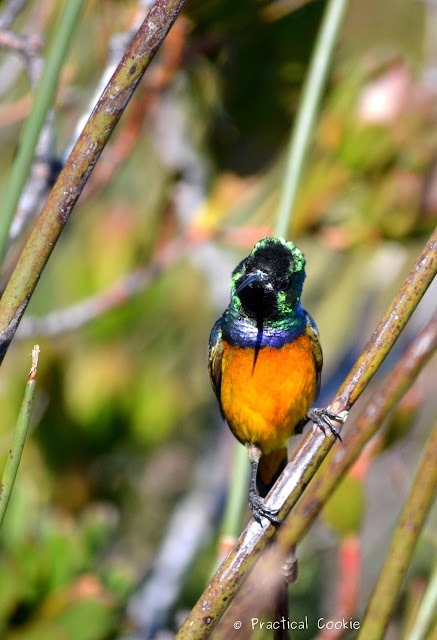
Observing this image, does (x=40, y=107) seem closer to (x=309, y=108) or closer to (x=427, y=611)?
(x=309, y=108)

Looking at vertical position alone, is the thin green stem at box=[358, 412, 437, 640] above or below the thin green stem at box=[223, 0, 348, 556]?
below

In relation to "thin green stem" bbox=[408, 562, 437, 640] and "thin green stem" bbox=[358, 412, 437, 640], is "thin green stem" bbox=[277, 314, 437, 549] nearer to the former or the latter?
"thin green stem" bbox=[358, 412, 437, 640]

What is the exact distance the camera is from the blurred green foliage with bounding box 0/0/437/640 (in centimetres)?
244

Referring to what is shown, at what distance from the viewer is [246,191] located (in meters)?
2.66

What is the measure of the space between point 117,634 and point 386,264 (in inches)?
73.3

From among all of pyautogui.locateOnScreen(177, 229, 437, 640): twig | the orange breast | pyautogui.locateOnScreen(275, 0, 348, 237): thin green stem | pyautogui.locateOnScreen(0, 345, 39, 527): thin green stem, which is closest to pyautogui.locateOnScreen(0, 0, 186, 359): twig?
pyautogui.locateOnScreen(0, 345, 39, 527): thin green stem

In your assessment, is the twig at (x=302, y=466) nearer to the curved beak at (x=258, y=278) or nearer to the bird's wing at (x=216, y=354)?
the curved beak at (x=258, y=278)

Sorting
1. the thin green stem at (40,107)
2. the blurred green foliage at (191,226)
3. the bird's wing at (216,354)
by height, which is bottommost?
the thin green stem at (40,107)

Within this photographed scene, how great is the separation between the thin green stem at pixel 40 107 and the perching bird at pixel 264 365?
96 cm


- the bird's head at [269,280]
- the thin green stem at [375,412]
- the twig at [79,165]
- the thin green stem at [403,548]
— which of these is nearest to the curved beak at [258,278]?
the bird's head at [269,280]

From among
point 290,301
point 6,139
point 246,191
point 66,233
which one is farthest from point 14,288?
point 6,139

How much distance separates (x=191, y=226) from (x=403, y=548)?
1629 mm

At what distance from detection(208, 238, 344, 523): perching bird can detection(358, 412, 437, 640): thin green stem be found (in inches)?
31.7

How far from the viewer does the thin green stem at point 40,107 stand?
40.1 inches
